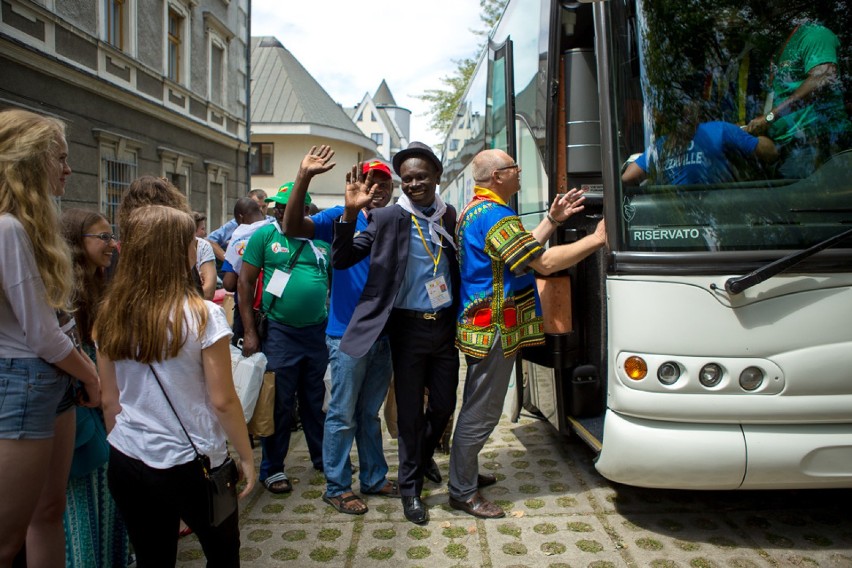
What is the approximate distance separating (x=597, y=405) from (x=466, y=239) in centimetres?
129

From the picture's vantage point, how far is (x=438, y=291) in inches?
140

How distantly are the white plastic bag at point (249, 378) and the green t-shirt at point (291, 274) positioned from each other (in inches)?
11.5

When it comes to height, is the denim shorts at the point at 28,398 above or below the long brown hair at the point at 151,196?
below

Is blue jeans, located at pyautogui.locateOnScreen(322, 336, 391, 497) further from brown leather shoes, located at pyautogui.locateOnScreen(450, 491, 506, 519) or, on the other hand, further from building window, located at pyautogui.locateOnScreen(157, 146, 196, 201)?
building window, located at pyautogui.locateOnScreen(157, 146, 196, 201)

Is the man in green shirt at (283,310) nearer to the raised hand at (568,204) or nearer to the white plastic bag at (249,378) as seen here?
the white plastic bag at (249,378)

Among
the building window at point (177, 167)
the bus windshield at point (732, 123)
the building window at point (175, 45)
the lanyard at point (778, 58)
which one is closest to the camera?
the bus windshield at point (732, 123)

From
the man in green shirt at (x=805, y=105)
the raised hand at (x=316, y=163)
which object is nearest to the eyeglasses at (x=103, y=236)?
the raised hand at (x=316, y=163)

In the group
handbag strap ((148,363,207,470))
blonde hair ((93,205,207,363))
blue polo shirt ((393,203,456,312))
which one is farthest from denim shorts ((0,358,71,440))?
blue polo shirt ((393,203,456,312))

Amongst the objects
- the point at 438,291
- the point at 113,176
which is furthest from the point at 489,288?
the point at 113,176

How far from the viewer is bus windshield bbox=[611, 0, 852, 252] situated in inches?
119

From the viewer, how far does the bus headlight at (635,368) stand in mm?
3012

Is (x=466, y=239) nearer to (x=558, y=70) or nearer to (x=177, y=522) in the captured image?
(x=558, y=70)

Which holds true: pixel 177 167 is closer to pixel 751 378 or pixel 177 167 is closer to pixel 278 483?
pixel 278 483

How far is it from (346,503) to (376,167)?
1.88 m
